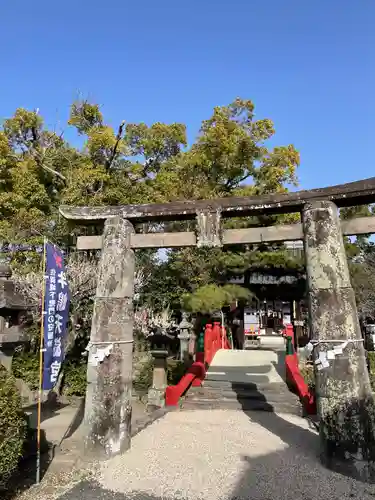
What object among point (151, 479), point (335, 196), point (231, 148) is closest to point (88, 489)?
point (151, 479)

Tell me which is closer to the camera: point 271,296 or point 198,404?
point 198,404

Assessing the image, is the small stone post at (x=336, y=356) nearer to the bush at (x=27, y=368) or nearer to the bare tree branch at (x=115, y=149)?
the bush at (x=27, y=368)

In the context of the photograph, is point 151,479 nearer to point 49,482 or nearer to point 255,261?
point 49,482

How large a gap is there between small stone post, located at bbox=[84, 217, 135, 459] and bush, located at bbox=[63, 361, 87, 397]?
9.53 m

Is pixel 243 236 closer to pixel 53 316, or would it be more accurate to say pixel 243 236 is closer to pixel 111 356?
pixel 111 356

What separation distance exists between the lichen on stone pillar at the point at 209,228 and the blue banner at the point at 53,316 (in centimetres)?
254

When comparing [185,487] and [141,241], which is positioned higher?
[141,241]

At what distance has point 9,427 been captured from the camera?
15.6 ft

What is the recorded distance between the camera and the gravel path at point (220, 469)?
15.8 ft

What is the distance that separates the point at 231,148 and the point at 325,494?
2019 cm

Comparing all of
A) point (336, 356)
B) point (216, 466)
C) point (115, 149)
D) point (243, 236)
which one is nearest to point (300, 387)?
point (216, 466)

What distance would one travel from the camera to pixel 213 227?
6.60 metres

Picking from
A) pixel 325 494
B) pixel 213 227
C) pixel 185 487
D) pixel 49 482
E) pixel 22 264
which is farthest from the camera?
pixel 22 264

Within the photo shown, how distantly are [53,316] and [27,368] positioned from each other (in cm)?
1080
